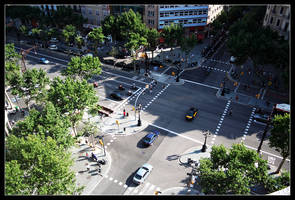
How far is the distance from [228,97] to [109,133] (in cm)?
2939

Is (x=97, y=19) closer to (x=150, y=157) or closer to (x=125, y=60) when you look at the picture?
(x=125, y=60)

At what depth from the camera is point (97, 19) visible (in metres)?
93.2

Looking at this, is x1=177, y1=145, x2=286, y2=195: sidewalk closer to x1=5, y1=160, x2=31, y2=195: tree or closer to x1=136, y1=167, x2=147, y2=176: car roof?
x1=136, y1=167, x2=147, y2=176: car roof

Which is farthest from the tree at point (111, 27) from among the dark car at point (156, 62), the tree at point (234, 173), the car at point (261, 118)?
the tree at point (234, 173)

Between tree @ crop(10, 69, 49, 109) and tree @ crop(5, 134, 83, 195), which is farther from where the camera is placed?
tree @ crop(10, 69, 49, 109)

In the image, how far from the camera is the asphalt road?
35.4 m

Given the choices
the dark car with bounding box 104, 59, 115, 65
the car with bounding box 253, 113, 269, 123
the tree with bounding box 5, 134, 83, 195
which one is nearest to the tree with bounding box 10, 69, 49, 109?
the tree with bounding box 5, 134, 83, 195

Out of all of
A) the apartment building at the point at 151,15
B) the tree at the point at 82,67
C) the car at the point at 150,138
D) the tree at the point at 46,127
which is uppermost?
the apartment building at the point at 151,15

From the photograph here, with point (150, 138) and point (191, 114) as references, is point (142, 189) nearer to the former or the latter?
point (150, 138)

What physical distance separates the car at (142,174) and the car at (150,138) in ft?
17.2

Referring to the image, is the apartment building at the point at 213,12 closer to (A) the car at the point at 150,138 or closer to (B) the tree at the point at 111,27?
(B) the tree at the point at 111,27

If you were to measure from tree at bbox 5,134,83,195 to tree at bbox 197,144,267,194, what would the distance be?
15.0 m

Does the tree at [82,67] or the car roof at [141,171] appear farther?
the tree at [82,67]

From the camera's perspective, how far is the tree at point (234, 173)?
83.4ft
